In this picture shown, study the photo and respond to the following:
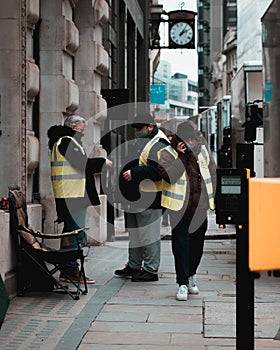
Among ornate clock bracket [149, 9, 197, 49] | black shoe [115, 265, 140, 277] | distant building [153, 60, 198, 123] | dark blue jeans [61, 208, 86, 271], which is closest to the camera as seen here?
dark blue jeans [61, 208, 86, 271]

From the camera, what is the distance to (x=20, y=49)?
10.0 m

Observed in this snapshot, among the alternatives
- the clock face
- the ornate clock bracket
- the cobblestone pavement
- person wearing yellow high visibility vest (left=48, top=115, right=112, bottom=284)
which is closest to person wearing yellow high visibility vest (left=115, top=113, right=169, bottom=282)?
the cobblestone pavement

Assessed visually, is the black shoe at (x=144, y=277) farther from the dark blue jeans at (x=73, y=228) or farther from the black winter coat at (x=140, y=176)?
the dark blue jeans at (x=73, y=228)

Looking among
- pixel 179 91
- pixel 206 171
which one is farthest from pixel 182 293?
pixel 179 91

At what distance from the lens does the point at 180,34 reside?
112 feet

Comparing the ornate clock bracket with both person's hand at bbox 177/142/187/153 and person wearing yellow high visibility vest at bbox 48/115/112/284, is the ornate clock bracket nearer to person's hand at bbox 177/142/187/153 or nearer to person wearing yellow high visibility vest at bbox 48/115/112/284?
person wearing yellow high visibility vest at bbox 48/115/112/284

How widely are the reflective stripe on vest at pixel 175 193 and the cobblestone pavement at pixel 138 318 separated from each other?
0.99m

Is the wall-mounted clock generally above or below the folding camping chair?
above

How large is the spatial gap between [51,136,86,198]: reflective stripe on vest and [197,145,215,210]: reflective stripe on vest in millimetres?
1419

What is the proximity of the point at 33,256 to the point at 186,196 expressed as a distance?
1.77m

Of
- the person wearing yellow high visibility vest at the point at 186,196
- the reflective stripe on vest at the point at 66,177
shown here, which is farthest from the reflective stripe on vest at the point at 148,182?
the reflective stripe on vest at the point at 66,177

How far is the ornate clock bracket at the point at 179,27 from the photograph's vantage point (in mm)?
33562

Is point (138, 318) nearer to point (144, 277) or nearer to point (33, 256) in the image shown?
Answer: point (33, 256)

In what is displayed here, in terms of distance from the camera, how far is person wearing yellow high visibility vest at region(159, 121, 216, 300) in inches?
384
